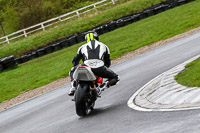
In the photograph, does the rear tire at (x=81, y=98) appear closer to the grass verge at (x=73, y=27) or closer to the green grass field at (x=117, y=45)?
the green grass field at (x=117, y=45)

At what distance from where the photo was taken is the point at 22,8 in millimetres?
53656

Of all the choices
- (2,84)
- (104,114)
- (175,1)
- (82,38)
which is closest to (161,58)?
(104,114)

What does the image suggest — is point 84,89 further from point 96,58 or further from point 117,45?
point 117,45

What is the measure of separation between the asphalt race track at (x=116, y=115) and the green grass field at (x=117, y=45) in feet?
18.7

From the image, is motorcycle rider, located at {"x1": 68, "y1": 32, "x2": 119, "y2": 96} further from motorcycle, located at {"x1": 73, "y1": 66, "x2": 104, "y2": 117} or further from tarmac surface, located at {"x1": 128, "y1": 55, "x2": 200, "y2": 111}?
tarmac surface, located at {"x1": 128, "y1": 55, "x2": 200, "y2": 111}

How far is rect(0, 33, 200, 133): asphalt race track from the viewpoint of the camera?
263 inches

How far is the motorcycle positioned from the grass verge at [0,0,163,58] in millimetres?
27939

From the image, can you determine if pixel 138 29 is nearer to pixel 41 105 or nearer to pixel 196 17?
pixel 196 17

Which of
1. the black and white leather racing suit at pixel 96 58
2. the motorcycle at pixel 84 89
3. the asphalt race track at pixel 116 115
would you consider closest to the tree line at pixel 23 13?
the asphalt race track at pixel 116 115

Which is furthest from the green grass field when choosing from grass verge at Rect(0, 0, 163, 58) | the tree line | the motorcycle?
the tree line

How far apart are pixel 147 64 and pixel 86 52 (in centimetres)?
637

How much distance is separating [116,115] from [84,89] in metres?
0.91

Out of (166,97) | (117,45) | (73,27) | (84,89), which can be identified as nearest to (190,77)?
(166,97)

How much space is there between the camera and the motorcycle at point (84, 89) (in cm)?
870
